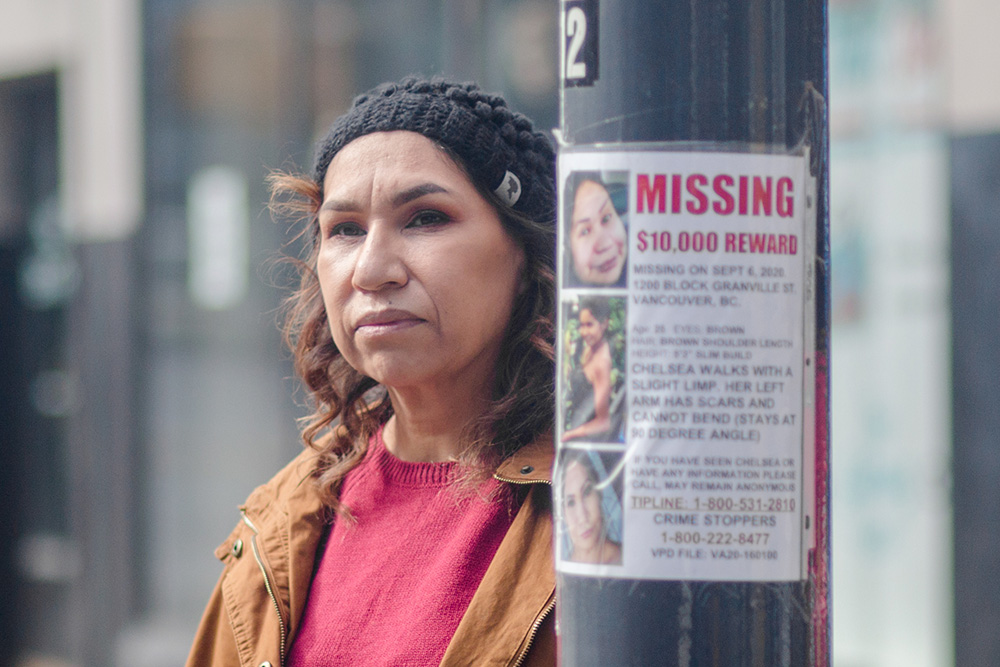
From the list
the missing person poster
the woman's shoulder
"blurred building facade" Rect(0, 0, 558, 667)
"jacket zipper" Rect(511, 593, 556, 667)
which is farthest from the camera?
"blurred building facade" Rect(0, 0, 558, 667)

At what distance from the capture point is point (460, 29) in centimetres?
614

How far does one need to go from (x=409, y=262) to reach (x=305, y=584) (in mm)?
602

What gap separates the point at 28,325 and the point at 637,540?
24.5ft

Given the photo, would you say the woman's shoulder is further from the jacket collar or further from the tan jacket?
the jacket collar

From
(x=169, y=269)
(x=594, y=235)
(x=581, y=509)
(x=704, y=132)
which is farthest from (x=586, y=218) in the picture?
(x=169, y=269)

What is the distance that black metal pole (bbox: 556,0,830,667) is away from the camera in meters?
1.27

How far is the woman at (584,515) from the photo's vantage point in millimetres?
1294

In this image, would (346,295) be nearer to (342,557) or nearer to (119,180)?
(342,557)

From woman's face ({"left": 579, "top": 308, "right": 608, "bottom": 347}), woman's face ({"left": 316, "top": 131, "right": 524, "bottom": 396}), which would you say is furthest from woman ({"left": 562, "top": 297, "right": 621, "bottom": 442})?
woman's face ({"left": 316, "top": 131, "right": 524, "bottom": 396})

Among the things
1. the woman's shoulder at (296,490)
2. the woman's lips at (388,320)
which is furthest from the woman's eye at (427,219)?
the woman's shoulder at (296,490)

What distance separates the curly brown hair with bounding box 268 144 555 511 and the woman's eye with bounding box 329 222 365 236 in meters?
0.18

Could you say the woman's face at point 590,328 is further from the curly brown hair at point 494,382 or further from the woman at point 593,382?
the curly brown hair at point 494,382

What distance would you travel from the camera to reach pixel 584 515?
A: 131 cm

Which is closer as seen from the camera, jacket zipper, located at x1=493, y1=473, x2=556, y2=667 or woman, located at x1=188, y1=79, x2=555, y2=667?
jacket zipper, located at x1=493, y1=473, x2=556, y2=667
